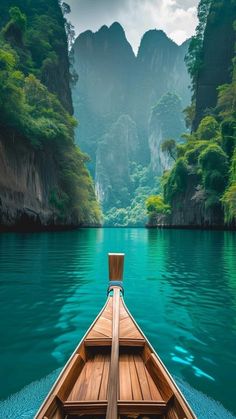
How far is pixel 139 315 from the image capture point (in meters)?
7.00

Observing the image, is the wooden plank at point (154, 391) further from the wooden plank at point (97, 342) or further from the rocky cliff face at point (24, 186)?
the rocky cliff face at point (24, 186)

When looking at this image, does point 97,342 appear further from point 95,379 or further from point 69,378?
point 69,378

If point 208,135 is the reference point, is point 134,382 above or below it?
below

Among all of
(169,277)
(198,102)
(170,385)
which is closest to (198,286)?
(169,277)

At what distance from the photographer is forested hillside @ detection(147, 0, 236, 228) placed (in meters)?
43.9

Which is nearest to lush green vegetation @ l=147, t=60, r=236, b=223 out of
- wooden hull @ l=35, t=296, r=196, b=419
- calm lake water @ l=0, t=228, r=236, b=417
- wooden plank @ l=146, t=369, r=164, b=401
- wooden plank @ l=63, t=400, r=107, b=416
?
calm lake water @ l=0, t=228, r=236, b=417

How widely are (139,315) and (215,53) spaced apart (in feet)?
215

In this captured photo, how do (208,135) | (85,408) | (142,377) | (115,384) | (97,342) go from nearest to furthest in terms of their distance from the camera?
(85,408), (115,384), (142,377), (97,342), (208,135)

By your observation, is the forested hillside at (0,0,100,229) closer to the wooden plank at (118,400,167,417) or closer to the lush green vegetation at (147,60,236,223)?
the lush green vegetation at (147,60,236,223)

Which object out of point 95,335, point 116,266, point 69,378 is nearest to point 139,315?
point 116,266

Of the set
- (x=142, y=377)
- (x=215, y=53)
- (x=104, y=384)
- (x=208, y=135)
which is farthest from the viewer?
(x=215, y=53)

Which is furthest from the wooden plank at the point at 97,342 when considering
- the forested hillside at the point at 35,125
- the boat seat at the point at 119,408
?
the forested hillside at the point at 35,125

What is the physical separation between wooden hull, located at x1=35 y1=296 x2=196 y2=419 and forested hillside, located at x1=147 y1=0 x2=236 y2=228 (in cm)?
4130

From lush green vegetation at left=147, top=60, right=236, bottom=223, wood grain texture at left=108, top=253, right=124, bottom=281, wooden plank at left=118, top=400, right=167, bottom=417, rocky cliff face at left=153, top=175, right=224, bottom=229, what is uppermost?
lush green vegetation at left=147, top=60, right=236, bottom=223
